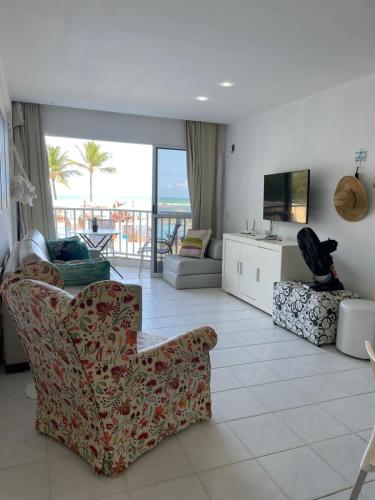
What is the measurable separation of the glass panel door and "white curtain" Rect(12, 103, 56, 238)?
1.64 m

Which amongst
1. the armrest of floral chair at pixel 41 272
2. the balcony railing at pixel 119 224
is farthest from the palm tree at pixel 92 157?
the armrest of floral chair at pixel 41 272

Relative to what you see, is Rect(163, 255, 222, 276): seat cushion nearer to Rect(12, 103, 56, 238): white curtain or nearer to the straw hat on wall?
Rect(12, 103, 56, 238): white curtain

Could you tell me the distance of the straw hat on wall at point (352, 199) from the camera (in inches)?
136

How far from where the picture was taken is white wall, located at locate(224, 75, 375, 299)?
350cm

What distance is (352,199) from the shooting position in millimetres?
3527

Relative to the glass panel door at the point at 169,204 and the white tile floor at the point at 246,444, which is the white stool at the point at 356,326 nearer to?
the white tile floor at the point at 246,444

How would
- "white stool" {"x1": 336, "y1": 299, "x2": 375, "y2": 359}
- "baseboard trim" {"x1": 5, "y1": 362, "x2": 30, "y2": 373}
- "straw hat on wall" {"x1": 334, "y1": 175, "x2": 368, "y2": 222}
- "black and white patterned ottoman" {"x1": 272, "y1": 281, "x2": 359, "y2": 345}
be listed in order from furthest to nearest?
"straw hat on wall" {"x1": 334, "y1": 175, "x2": 368, "y2": 222}
"black and white patterned ottoman" {"x1": 272, "y1": 281, "x2": 359, "y2": 345}
"white stool" {"x1": 336, "y1": 299, "x2": 375, "y2": 359}
"baseboard trim" {"x1": 5, "y1": 362, "x2": 30, "y2": 373}

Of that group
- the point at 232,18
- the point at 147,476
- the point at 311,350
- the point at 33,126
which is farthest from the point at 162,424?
the point at 33,126

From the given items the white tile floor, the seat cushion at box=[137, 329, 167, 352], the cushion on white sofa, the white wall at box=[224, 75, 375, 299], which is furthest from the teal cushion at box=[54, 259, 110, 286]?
the cushion on white sofa

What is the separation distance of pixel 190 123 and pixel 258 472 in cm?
517

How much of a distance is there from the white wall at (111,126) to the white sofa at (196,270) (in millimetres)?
1867

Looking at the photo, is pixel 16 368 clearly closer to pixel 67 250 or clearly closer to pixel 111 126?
pixel 67 250

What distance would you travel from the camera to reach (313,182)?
4.17 meters

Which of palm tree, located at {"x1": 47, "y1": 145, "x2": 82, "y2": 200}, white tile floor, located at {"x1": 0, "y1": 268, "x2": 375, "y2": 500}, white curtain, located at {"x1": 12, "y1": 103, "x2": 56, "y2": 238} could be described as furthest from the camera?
palm tree, located at {"x1": 47, "y1": 145, "x2": 82, "y2": 200}
